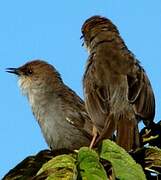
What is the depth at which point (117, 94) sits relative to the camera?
5.73 m

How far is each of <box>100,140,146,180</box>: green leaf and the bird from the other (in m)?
4.58

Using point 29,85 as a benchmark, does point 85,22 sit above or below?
above

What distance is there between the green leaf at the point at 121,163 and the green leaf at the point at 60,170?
157mm

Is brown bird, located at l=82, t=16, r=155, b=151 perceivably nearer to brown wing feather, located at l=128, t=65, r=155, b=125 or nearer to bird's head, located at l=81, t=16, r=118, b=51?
brown wing feather, located at l=128, t=65, r=155, b=125

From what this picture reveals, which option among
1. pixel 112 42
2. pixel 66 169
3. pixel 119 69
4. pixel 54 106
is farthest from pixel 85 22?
pixel 66 169

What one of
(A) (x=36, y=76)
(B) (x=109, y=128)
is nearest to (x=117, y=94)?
(B) (x=109, y=128)

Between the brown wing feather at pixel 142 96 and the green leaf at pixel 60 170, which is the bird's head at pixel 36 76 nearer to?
the brown wing feather at pixel 142 96

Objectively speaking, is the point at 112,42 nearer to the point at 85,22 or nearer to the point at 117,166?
the point at 85,22

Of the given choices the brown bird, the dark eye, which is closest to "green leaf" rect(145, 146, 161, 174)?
the brown bird

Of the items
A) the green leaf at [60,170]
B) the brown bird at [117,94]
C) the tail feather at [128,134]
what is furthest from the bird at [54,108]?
the green leaf at [60,170]

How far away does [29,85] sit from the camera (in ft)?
28.9

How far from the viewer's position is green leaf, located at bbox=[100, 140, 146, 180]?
2.40m

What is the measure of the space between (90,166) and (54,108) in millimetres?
5557

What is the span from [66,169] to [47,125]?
17.0ft
